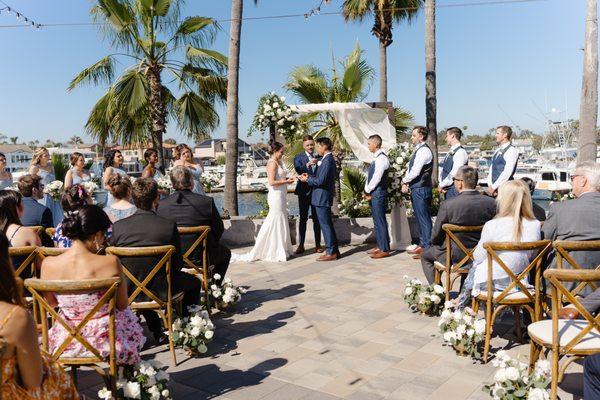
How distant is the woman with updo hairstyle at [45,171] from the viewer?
28.5ft

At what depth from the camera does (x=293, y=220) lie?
9328mm

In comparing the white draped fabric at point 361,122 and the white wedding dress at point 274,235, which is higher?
the white draped fabric at point 361,122

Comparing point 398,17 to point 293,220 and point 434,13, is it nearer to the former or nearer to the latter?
point 434,13

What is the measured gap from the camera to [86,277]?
10.4 feet

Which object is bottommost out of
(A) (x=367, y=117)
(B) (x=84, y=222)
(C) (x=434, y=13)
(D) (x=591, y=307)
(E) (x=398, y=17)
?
(D) (x=591, y=307)

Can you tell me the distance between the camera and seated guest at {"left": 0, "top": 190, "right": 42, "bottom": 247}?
4195 millimetres

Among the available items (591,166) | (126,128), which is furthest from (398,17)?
(591,166)

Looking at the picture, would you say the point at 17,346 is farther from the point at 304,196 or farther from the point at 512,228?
the point at 304,196

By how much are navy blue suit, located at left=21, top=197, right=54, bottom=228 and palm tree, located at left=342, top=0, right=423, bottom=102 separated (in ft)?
41.8

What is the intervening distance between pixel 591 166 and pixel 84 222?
3847mm

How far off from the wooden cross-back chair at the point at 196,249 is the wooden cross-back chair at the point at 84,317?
1.70 m

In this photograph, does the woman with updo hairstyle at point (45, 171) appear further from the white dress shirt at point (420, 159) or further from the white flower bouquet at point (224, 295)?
the white dress shirt at point (420, 159)

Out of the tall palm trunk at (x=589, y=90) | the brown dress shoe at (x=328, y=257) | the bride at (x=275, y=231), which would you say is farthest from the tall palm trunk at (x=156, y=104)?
the tall palm trunk at (x=589, y=90)

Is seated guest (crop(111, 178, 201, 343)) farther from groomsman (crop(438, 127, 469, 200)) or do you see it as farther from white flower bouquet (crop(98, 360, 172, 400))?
groomsman (crop(438, 127, 469, 200))
